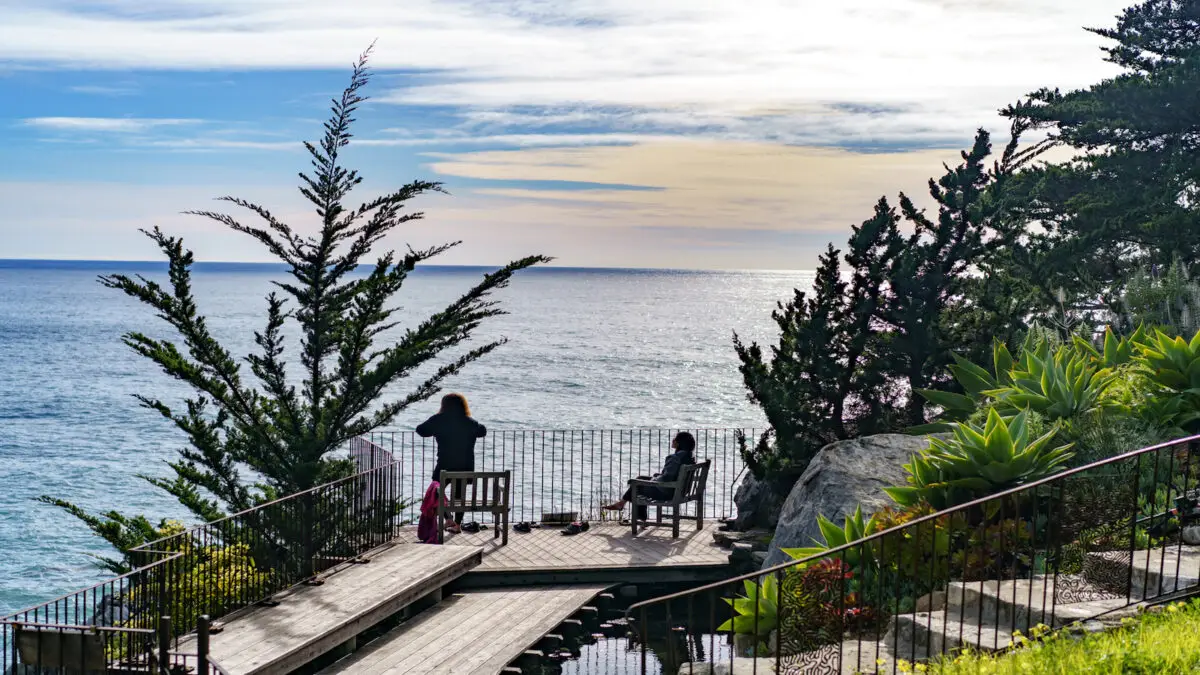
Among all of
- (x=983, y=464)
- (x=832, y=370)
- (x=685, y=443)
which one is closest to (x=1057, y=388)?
(x=983, y=464)

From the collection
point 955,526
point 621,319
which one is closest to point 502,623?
point 955,526

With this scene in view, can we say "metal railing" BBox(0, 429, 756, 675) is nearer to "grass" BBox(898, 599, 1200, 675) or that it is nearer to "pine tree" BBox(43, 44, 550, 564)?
"pine tree" BBox(43, 44, 550, 564)

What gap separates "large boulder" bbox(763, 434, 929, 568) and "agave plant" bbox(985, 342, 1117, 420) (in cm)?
114

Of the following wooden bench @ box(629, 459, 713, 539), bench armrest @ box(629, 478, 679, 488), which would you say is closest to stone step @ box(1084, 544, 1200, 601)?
wooden bench @ box(629, 459, 713, 539)

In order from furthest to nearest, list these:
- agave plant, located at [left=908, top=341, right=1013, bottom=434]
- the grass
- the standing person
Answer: the standing person → agave plant, located at [left=908, top=341, right=1013, bottom=434] → the grass

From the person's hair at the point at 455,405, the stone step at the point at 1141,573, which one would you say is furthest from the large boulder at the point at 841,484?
the person's hair at the point at 455,405

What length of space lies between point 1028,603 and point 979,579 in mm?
1384

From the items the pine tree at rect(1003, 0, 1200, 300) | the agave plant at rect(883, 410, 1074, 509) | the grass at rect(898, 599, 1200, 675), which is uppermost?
the pine tree at rect(1003, 0, 1200, 300)

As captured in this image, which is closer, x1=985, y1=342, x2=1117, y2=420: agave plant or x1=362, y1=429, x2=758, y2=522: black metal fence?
x1=985, y1=342, x2=1117, y2=420: agave plant

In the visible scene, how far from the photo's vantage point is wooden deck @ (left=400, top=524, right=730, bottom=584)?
14.7m

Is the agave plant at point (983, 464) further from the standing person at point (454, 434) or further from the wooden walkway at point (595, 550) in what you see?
the standing person at point (454, 434)

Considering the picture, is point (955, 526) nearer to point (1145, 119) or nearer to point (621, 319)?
point (1145, 119)

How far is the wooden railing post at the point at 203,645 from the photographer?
9172 mm

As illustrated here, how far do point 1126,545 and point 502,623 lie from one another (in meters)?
6.54
